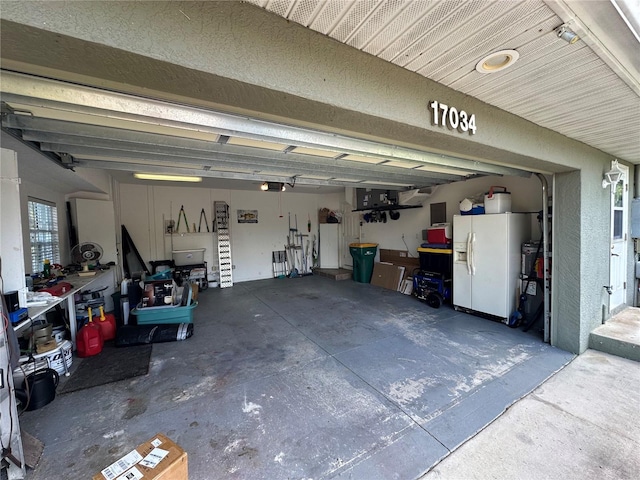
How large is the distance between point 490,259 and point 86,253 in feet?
22.0

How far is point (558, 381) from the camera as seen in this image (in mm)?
2709

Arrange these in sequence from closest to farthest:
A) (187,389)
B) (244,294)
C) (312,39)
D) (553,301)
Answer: (312,39) < (187,389) < (553,301) < (244,294)

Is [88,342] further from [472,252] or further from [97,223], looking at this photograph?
[472,252]

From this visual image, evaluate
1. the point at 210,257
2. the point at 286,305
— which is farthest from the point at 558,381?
the point at 210,257

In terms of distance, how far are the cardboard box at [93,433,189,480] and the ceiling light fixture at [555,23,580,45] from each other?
2.88 metres

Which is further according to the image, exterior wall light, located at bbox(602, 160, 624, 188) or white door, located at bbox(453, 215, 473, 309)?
white door, located at bbox(453, 215, 473, 309)

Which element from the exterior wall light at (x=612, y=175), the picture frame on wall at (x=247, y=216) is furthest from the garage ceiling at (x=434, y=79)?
the picture frame on wall at (x=247, y=216)

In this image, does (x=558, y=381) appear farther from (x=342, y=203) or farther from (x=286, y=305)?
(x=342, y=203)

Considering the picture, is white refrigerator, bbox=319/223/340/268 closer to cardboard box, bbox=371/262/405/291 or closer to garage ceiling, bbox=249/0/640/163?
cardboard box, bbox=371/262/405/291

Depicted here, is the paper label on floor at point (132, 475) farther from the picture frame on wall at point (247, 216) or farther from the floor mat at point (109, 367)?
the picture frame on wall at point (247, 216)

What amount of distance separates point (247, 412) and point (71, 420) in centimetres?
148

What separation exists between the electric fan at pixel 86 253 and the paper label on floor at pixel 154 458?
3.89 m

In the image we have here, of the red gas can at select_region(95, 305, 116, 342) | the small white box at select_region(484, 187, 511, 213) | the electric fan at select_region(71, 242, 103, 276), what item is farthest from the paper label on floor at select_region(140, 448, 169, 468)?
the small white box at select_region(484, 187, 511, 213)

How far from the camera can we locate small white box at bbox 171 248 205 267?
7.05 meters
